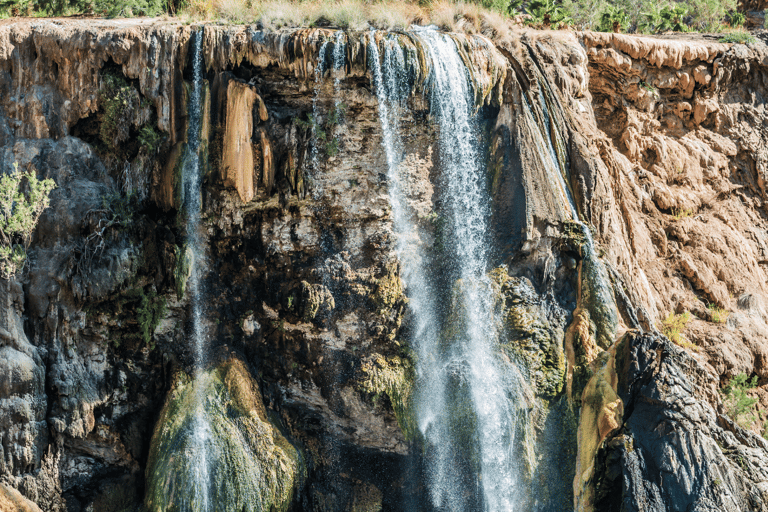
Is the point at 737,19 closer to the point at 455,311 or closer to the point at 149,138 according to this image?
the point at 455,311

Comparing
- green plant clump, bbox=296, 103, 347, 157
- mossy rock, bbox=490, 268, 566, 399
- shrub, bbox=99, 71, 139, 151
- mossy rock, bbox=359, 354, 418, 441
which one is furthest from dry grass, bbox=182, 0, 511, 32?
mossy rock, bbox=359, 354, 418, 441

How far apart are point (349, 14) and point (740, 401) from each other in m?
9.97

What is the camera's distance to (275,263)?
11.9 meters

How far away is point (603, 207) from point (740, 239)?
4114 mm

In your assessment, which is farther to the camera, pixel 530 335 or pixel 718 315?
pixel 718 315

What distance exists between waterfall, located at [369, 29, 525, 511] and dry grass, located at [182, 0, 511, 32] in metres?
1.36

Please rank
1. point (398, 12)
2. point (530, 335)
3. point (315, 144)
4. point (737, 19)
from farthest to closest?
point (737, 19) < point (398, 12) < point (315, 144) < point (530, 335)

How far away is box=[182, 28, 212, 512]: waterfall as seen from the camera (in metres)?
11.1

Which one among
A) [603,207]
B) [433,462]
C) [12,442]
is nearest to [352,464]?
[433,462]

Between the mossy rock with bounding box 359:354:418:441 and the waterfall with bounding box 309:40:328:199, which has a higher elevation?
the waterfall with bounding box 309:40:328:199

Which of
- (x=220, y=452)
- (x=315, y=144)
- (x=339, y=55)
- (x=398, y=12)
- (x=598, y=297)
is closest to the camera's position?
(x=598, y=297)

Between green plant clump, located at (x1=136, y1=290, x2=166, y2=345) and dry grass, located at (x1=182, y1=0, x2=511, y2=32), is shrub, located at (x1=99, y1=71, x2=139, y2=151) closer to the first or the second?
dry grass, located at (x1=182, y1=0, x2=511, y2=32)

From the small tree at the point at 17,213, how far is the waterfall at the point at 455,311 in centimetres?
594

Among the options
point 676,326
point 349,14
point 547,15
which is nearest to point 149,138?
point 349,14
